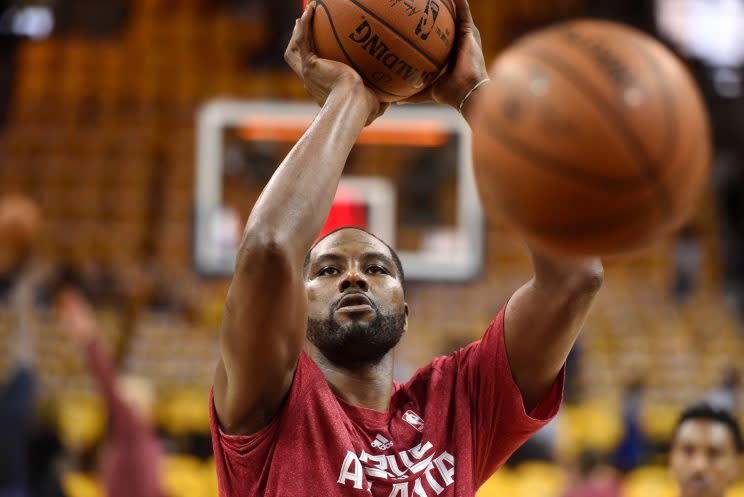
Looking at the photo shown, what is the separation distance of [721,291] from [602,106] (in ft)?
40.4

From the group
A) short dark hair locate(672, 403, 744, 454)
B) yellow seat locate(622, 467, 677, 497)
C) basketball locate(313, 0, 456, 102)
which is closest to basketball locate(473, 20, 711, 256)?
basketball locate(313, 0, 456, 102)

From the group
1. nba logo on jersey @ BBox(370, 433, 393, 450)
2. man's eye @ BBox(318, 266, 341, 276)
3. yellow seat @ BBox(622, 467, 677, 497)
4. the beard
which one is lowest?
yellow seat @ BBox(622, 467, 677, 497)

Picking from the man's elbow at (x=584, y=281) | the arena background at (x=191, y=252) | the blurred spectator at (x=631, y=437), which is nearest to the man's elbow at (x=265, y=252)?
the man's elbow at (x=584, y=281)

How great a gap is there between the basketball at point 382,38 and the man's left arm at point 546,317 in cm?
53

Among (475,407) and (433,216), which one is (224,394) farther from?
(433,216)

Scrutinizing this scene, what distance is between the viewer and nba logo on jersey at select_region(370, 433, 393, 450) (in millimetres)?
2146

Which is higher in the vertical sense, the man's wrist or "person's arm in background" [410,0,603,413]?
the man's wrist

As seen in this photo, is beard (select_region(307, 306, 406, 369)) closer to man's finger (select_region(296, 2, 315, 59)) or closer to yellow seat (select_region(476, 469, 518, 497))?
man's finger (select_region(296, 2, 315, 59))

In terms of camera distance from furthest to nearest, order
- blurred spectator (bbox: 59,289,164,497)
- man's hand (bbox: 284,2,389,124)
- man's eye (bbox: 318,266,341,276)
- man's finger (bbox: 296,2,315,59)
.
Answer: blurred spectator (bbox: 59,289,164,497) < man's eye (bbox: 318,266,341,276) < man's finger (bbox: 296,2,315,59) < man's hand (bbox: 284,2,389,124)

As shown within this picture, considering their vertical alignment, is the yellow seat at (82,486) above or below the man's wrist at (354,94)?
below

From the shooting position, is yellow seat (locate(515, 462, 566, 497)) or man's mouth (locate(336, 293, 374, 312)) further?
yellow seat (locate(515, 462, 566, 497))

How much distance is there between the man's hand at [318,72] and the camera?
212 cm

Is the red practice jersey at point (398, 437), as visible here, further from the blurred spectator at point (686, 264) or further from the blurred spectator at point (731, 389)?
the blurred spectator at point (686, 264)

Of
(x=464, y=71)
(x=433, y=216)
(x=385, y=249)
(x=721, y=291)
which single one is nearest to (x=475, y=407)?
(x=385, y=249)
